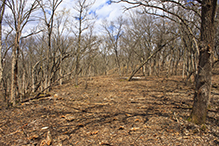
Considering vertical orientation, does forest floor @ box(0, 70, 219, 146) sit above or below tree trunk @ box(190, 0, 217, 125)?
below

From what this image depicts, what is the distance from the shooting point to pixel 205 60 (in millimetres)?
3535

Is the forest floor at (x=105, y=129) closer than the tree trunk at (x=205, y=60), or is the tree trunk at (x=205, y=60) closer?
the forest floor at (x=105, y=129)

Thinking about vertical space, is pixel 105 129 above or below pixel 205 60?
below

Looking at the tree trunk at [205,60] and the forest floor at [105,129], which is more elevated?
the tree trunk at [205,60]

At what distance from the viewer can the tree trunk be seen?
3.49 m

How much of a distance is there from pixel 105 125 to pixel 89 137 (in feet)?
2.65

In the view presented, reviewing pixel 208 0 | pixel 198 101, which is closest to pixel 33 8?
pixel 208 0

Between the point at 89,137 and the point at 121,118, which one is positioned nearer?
the point at 89,137

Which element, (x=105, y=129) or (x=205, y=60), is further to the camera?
(x=105, y=129)

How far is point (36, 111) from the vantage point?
5.64 meters

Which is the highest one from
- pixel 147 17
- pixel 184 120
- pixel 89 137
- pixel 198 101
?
pixel 147 17

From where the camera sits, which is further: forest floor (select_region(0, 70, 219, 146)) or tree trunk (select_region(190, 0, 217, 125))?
tree trunk (select_region(190, 0, 217, 125))

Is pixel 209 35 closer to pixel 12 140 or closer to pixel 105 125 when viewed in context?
pixel 105 125

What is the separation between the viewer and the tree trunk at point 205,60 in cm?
349
